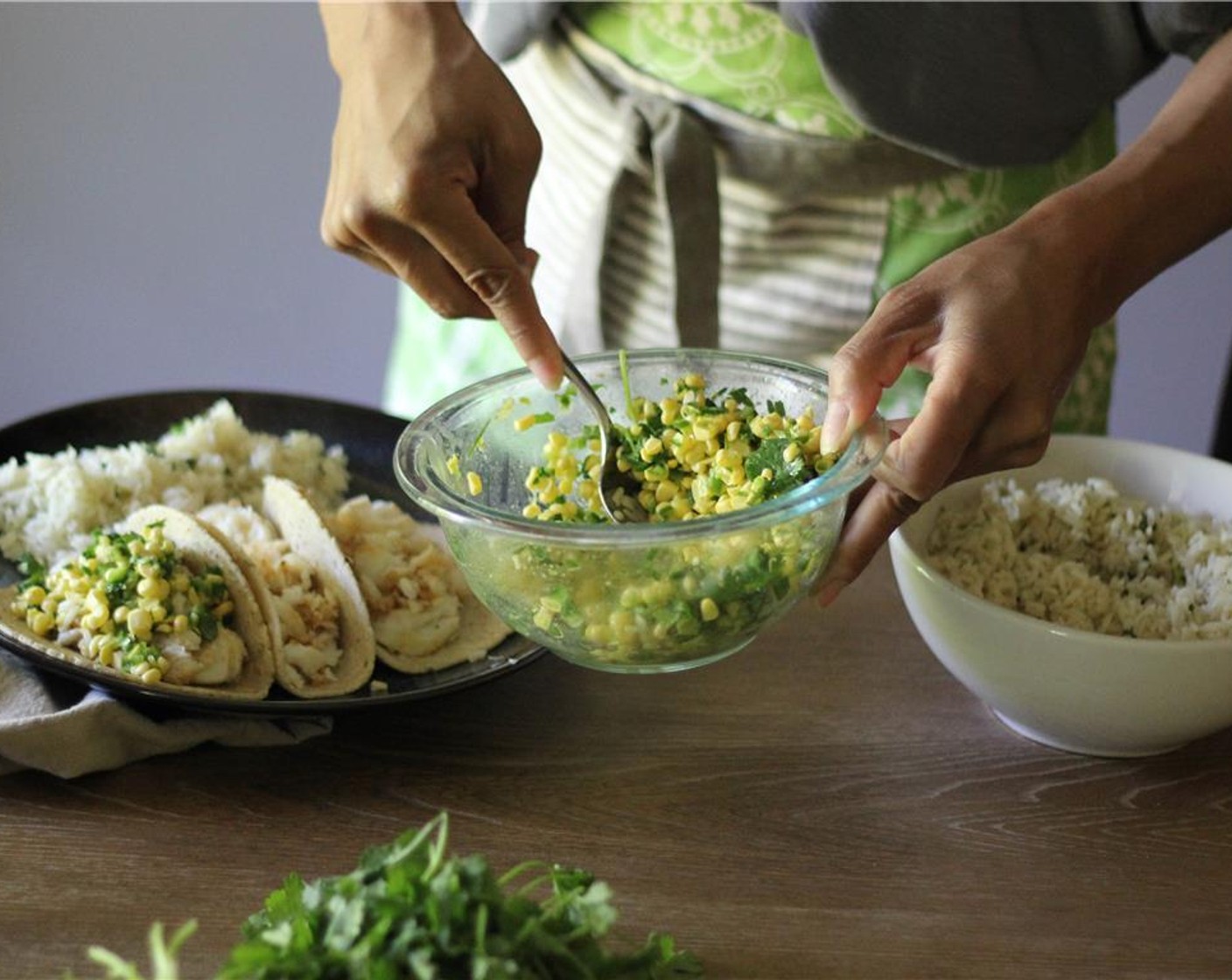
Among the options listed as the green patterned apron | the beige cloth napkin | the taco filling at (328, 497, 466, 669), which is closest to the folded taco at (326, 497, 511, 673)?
the taco filling at (328, 497, 466, 669)

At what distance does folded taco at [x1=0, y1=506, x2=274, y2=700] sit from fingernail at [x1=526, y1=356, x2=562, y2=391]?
13.8 inches

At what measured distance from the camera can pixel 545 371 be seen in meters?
1.21

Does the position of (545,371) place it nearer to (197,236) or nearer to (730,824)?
(730,824)

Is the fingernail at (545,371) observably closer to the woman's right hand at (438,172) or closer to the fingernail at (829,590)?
the woman's right hand at (438,172)

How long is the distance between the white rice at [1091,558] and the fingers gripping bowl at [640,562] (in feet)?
0.71

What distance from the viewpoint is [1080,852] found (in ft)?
3.67

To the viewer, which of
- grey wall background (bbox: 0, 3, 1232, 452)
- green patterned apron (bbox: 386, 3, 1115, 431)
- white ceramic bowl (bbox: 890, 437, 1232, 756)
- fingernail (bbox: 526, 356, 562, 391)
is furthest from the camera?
grey wall background (bbox: 0, 3, 1232, 452)

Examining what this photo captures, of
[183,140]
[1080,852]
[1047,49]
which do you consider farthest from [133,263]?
[1080,852]

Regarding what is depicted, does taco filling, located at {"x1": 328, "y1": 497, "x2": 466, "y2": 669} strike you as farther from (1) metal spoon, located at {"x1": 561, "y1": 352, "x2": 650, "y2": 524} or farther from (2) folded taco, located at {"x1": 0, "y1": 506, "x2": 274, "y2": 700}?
(1) metal spoon, located at {"x1": 561, "y1": 352, "x2": 650, "y2": 524}

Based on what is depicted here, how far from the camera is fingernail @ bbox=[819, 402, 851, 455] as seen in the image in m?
1.07

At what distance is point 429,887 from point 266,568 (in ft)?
1.95

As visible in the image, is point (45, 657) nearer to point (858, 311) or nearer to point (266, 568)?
point (266, 568)

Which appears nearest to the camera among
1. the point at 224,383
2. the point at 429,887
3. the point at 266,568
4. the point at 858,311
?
the point at 429,887

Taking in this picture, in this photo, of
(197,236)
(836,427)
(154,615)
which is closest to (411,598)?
(154,615)
